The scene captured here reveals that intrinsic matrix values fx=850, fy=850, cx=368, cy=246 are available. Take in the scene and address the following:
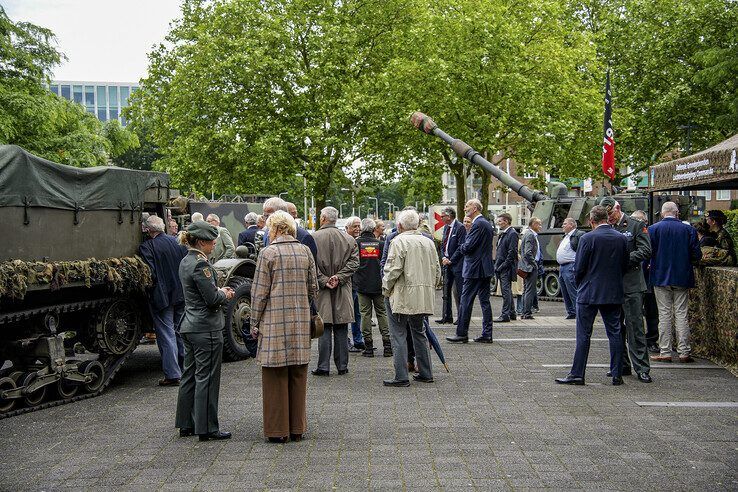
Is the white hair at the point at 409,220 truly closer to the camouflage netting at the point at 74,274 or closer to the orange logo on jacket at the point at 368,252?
the orange logo on jacket at the point at 368,252

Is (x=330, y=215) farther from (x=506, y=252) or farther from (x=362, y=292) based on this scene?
(x=506, y=252)

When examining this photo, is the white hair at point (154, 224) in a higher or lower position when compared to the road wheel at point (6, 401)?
higher

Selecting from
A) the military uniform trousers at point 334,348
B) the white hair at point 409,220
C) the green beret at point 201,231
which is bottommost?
the military uniform trousers at point 334,348

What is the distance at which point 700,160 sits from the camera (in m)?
10.7

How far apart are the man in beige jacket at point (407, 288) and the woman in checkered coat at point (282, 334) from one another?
2.23 meters

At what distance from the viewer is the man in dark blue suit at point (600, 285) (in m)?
8.98

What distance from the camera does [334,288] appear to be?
9938 mm

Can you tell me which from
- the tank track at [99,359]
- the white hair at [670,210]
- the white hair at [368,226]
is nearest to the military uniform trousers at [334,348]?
the white hair at [368,226]

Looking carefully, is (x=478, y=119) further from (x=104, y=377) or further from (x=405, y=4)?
(x=104, y=377)

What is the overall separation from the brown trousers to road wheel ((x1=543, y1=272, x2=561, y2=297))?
14696 mm

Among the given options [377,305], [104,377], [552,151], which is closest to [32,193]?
[104,377]

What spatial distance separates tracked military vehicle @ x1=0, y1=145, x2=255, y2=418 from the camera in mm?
7879

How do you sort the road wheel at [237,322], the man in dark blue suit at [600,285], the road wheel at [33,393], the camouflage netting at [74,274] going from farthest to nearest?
the road wheel at [237,322]
the man in dark blue suit at [600,285]
the road wheel at [33,393]
the camouflage netting at [74,274]

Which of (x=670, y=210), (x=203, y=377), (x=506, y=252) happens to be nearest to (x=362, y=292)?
(x=670, y=210)
